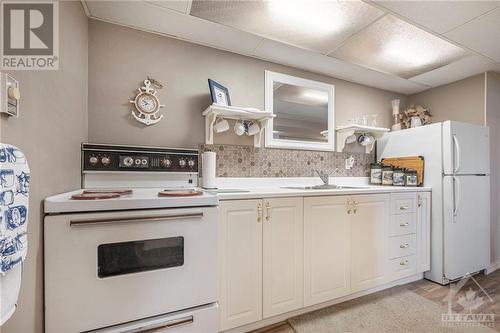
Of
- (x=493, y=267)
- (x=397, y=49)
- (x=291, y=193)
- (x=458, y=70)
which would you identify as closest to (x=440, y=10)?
(x=397, y=49)

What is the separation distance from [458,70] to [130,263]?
11.4 ft

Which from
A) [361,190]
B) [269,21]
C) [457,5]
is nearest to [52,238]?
[269,21]

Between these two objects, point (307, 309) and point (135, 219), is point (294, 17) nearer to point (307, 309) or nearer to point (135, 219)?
point (135, 219)

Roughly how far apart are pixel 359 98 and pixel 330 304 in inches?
88.9

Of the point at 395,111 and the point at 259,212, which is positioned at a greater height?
the point at 395,111

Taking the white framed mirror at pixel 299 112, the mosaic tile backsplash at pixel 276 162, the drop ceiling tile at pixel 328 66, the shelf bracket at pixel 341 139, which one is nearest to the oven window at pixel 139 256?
the mosaic tile backsplash at pixel 276 162

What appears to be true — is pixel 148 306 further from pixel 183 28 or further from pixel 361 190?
pixel 183 28

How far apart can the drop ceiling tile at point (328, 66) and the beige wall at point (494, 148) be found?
0.60 m

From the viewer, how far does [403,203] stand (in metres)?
2.12

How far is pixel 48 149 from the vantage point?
40.8 inches

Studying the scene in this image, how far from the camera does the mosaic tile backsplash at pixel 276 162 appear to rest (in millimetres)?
2016

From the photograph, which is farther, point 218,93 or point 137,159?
point 218,93

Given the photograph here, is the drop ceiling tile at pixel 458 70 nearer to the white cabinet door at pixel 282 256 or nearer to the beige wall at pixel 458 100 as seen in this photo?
the beige wall at pixel 458 100

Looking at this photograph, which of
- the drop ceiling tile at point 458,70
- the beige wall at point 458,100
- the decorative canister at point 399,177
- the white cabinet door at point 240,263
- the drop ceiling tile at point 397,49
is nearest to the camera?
the white cabinet door at point 240,263
